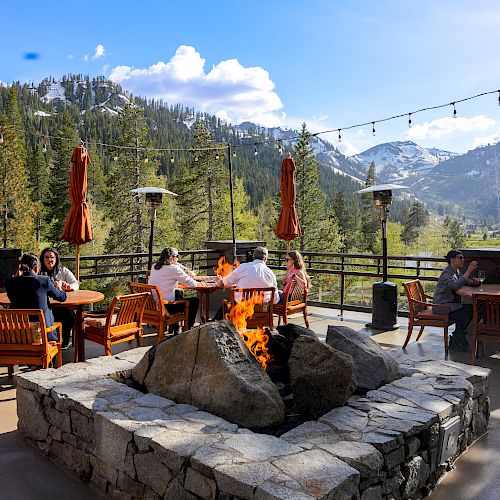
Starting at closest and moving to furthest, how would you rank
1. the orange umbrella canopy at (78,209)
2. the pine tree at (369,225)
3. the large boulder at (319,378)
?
the large boulder at (319,378) < the orange umbrella canopy at (78,209) < the pine tree at (369,225)

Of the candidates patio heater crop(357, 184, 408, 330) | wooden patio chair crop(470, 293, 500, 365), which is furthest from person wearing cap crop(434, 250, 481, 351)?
patio heater crop(357, 184, 408, 330)

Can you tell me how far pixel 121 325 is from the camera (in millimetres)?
4773

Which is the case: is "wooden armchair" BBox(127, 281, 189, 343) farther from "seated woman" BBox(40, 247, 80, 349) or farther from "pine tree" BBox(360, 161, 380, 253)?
"pine tree" BBox(360, 161, 380, 253)

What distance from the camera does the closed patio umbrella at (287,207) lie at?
7.58 m

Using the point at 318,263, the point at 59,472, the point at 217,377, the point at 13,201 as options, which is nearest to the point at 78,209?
the point at 59,472

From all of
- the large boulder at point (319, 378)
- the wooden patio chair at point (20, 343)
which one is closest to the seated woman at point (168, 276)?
the wooden patio chair at point (20, 343)

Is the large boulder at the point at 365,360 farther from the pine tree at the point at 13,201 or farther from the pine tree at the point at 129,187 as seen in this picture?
the pine tree at the point at 13,201

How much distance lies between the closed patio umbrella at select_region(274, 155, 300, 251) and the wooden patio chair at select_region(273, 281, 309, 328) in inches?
50.5

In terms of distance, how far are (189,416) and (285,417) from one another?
0.62 m

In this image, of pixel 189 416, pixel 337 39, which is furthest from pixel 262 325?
pixel 337 39

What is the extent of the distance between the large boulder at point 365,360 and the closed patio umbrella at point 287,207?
3.75 m

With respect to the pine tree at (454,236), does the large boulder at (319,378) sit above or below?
below

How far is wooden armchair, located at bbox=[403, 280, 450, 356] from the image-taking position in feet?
18.7

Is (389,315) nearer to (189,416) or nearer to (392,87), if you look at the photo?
(189,416)
